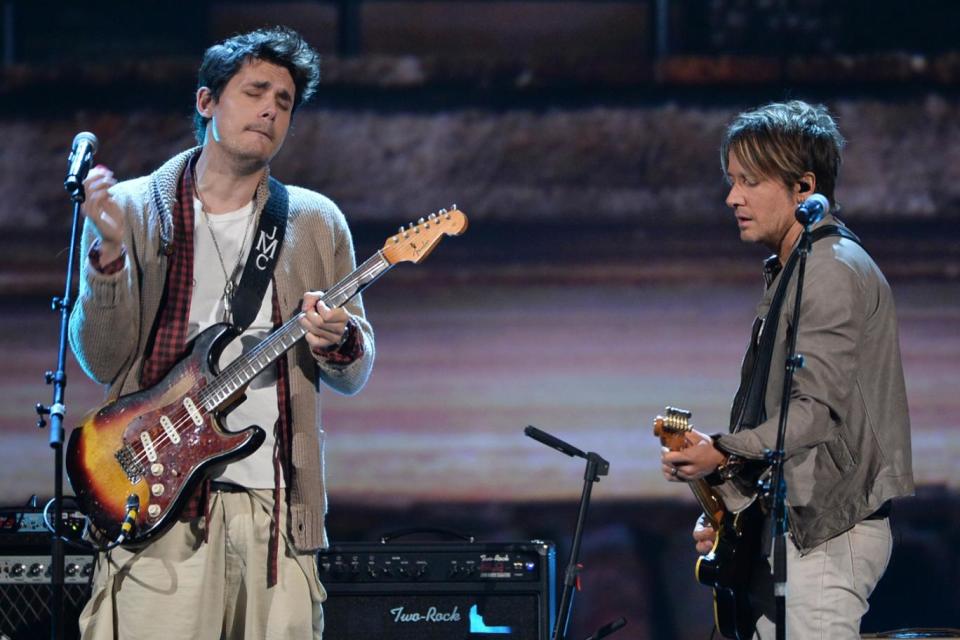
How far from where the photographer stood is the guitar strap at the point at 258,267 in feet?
10.4

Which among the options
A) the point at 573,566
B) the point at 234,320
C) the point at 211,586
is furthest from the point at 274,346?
the point at 573,566

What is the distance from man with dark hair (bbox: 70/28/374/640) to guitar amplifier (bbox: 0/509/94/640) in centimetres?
88

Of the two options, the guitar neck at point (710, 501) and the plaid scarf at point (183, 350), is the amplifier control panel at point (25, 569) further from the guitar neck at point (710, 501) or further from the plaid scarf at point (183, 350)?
the guitar neck at point (710, 501)

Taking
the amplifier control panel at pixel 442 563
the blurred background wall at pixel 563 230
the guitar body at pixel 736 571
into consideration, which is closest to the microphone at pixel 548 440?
the amplifier control panel at pixel 442 563

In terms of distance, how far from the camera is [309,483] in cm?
309

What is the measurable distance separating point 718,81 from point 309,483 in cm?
300

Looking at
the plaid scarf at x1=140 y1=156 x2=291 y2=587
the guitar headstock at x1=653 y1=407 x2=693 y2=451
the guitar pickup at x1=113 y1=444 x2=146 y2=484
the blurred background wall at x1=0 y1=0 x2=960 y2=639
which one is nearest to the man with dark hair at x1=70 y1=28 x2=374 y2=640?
the plaid scarf at x1=140 y1=156 x2=291 y2=587

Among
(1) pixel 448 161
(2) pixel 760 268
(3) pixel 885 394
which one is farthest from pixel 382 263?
(2) pixel 760 268

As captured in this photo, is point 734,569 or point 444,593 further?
point 444,593

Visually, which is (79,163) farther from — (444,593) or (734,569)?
(444,593)

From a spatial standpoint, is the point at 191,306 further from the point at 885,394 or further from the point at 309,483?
the point at 885,394

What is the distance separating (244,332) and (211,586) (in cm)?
66

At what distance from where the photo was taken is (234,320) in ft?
10.3

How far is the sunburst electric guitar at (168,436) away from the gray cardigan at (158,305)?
10 cm
